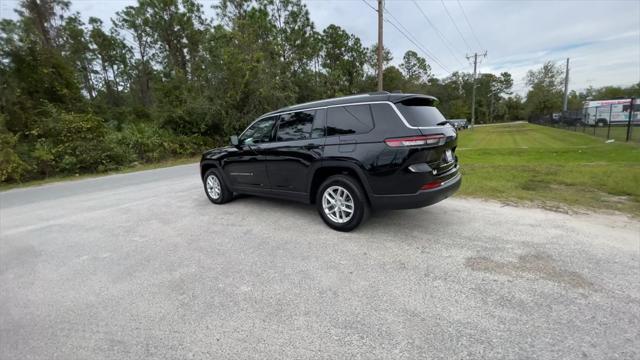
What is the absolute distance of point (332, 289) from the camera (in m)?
2.60

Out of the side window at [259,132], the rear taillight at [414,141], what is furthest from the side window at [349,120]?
the side window at [259,132]

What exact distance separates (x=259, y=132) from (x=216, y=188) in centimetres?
165

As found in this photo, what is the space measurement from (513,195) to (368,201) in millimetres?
3253

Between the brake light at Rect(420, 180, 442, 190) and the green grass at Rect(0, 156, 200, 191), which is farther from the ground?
the brake light at Rect(420, 180, 442, 190)

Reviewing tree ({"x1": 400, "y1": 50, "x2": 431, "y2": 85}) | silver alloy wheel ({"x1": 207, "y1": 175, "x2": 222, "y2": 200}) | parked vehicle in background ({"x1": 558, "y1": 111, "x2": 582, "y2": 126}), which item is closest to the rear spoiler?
silver alloy wheel ({"x1": 207, "y1": 175, "x2": 222, "y2": 200})

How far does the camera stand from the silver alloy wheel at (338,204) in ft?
12.4

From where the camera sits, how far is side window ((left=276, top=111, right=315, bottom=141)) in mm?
4113

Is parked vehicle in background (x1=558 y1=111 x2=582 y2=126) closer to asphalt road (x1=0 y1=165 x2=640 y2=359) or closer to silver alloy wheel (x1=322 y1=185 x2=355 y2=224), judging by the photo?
asphalt road (x1=0 y1=165 x2=640 y2=359)

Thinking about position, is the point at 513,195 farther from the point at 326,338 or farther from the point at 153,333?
the point at 153,333

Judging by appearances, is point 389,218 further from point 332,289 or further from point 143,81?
point 143,81

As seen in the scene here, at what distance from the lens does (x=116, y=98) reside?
37.5 m

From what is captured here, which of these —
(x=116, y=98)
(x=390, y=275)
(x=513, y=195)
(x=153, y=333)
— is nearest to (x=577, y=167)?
(x=513, y=195)

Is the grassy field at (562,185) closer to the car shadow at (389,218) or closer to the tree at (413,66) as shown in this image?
the car shadow at (389,218)

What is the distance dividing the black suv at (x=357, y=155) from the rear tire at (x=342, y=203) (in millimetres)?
11
